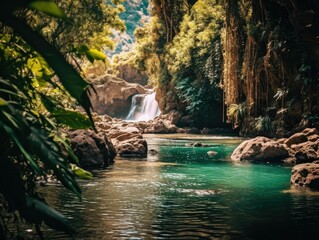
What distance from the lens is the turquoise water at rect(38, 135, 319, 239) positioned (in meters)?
7.50

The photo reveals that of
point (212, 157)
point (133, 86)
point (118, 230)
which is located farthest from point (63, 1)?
point (133, 86)

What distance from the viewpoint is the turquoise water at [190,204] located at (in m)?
Result: 7.50

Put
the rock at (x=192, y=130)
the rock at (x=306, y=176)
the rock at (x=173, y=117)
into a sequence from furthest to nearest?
the rock at (x=173, y=117) < the rock at (x=192, y=130) < the rock at (x=306, y=176)

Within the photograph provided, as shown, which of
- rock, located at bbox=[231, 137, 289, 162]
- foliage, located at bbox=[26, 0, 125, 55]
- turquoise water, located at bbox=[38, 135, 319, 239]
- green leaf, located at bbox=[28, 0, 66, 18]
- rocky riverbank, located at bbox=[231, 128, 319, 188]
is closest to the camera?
green leaf, located at bbox=[28, 0, 66, 18]

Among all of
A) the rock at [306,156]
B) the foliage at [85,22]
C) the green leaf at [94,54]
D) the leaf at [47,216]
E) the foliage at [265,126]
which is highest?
the foliage at [85,22]

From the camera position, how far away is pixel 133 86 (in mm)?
52781

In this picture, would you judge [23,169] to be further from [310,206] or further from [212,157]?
[212,157]

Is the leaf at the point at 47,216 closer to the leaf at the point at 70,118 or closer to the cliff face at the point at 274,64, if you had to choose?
the leaf at the point at 70,118

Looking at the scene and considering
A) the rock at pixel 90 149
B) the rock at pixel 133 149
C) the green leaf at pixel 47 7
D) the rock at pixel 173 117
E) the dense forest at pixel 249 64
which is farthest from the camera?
the rock at pixel 173 117

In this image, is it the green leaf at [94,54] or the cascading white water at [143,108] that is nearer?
the green leaf at [94,54]

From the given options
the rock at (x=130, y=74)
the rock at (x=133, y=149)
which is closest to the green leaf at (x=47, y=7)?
the rock at (x=133, y=149)

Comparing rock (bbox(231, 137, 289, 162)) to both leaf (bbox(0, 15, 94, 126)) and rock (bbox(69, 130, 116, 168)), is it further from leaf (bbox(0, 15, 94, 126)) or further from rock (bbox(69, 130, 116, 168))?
leaf (bbox(0, 15, 94, 126))

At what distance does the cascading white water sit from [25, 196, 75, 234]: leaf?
1859 inches

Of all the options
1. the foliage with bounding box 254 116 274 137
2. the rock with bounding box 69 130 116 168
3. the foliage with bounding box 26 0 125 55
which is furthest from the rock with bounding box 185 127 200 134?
the rock with bounding box 69 130 116 168
